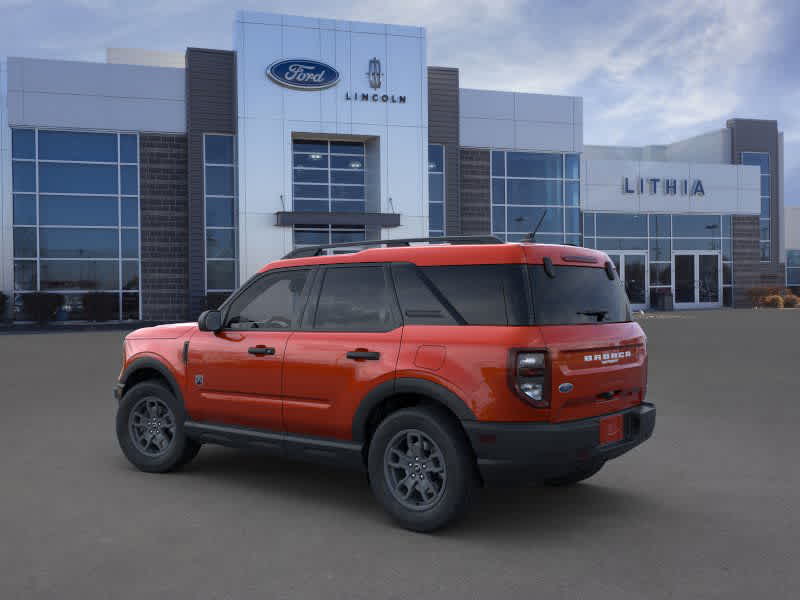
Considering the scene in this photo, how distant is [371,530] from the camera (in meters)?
5.05

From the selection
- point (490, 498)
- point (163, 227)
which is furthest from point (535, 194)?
point (490, 498)

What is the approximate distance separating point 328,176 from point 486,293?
27.2 meters

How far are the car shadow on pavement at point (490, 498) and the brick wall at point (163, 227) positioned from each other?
24.5 meters

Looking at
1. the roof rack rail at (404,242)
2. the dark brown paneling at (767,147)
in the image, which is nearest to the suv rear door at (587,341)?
the roof rack rail at (404,242)

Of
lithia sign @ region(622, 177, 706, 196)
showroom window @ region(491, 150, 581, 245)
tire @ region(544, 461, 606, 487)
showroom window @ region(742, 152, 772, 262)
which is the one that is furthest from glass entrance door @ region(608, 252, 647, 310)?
tire @ region(544, 461, 606, 487)

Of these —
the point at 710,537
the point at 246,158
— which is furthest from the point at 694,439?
the point at 246,158

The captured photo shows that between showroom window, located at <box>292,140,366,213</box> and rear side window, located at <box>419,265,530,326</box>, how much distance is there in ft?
86.3

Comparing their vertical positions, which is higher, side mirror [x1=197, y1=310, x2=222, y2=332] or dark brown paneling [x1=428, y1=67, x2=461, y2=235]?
dark brown paneling [x1=428, y1=67, x2=461, y2=235]

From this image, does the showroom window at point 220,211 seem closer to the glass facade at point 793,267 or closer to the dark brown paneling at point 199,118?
the dark brown paneling at point 199,118

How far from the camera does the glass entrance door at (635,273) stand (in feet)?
132

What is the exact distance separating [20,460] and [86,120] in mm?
25202

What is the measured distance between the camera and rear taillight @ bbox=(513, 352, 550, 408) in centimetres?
467

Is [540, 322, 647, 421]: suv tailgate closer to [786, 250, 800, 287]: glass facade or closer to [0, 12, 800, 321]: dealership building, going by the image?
[0, 12, 800, 321]: dealership building

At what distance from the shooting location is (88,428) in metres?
8.46
